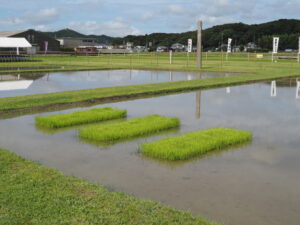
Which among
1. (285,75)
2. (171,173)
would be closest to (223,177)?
(171,173)

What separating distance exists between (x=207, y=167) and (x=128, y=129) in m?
2.44

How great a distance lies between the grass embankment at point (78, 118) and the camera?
822 cm

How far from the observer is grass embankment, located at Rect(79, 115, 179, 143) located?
7086 mm

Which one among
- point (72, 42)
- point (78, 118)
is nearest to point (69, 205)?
point (78, 118)

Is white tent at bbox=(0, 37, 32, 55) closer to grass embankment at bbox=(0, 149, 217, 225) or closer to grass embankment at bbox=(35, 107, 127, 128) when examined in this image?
grass embankment at bbox=(35, 107, 127, 128)

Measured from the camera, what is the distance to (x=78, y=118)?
859 centimetres

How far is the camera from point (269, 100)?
39.1 ft

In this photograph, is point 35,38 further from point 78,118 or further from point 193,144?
point 193,144

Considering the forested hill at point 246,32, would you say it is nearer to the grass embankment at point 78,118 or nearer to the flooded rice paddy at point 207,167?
the grass embankment at point 78,118

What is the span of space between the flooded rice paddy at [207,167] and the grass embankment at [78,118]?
0.34m

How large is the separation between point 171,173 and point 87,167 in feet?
4.26

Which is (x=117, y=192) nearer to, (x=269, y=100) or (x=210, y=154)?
(x=210, y=154)

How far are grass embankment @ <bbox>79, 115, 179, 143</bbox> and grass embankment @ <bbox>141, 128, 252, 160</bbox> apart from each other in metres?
0.96

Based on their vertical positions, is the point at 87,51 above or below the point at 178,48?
below
